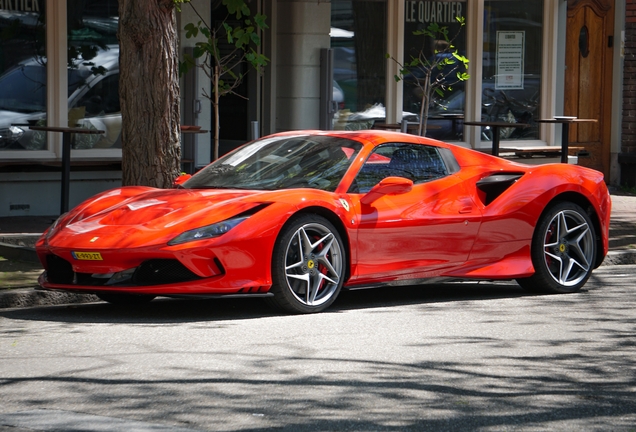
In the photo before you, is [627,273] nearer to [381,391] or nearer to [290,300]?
[290,300]

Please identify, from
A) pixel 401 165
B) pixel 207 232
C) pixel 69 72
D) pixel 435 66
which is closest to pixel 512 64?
pixel 435 66

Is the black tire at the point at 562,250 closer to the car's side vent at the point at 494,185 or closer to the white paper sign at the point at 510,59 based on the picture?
the car's side vent at the point at 494,185

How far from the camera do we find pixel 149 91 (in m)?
10.2

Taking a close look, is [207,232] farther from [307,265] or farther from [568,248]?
[568,248]

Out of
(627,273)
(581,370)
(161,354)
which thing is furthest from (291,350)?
(627,273)

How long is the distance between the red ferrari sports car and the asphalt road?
28cm

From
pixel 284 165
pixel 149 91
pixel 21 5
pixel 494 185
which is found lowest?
pixel 494 185

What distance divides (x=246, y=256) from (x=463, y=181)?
86.1 inches

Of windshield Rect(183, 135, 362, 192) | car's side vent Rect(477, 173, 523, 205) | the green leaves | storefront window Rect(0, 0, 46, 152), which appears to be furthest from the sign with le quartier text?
car's side vent Rect(477, 173, 523, 205)

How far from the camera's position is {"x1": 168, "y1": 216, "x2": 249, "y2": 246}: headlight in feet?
25.0

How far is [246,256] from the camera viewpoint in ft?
25.2

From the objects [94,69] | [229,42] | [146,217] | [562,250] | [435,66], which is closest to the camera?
[146,217]

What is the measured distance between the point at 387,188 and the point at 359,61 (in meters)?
8.18

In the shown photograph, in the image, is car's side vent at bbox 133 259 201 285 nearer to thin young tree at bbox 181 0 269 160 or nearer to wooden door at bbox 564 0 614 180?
thin young tree at bbox 181 0 269 160
